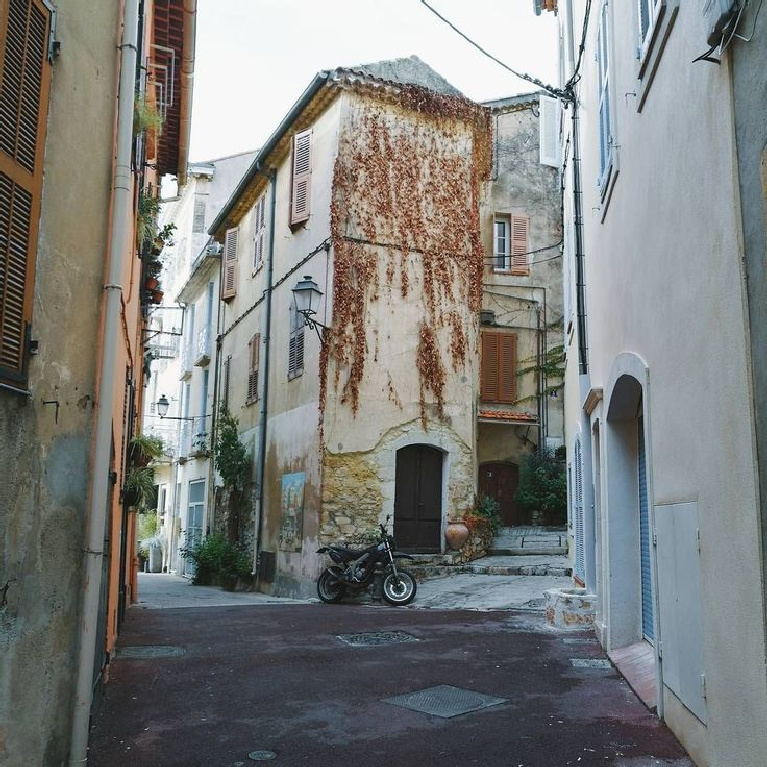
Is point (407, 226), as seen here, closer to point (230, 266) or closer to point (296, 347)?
point (296, 347)

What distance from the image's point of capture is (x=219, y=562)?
695 inches

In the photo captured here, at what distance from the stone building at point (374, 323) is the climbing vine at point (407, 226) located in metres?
0.03

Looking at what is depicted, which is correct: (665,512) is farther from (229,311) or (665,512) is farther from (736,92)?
(229,311)

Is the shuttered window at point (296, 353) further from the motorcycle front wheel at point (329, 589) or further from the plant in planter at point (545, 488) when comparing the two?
the plant in planter at point (545, 488)

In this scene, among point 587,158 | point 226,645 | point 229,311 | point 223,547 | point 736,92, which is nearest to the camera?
point 736,92

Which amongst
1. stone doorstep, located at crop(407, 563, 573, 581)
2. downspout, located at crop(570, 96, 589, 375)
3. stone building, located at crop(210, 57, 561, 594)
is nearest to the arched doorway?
stone building, located at crop(210, 57, 561, 594)

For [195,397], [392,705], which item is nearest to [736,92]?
[392,705]

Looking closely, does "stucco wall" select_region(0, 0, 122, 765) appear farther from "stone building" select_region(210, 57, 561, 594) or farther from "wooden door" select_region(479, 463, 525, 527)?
"wooden door" select_region(479, 463, 525, 527)

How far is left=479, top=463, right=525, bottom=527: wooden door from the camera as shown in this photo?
19031 mm

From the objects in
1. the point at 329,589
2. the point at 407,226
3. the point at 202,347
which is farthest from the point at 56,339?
the point at 202,347

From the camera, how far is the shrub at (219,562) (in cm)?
1714

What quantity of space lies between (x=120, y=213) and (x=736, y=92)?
3.34 m

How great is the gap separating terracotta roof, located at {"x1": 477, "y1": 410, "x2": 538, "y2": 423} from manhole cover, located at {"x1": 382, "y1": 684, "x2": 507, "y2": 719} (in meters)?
12.3

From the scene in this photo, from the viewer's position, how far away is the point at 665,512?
5.03 meters
